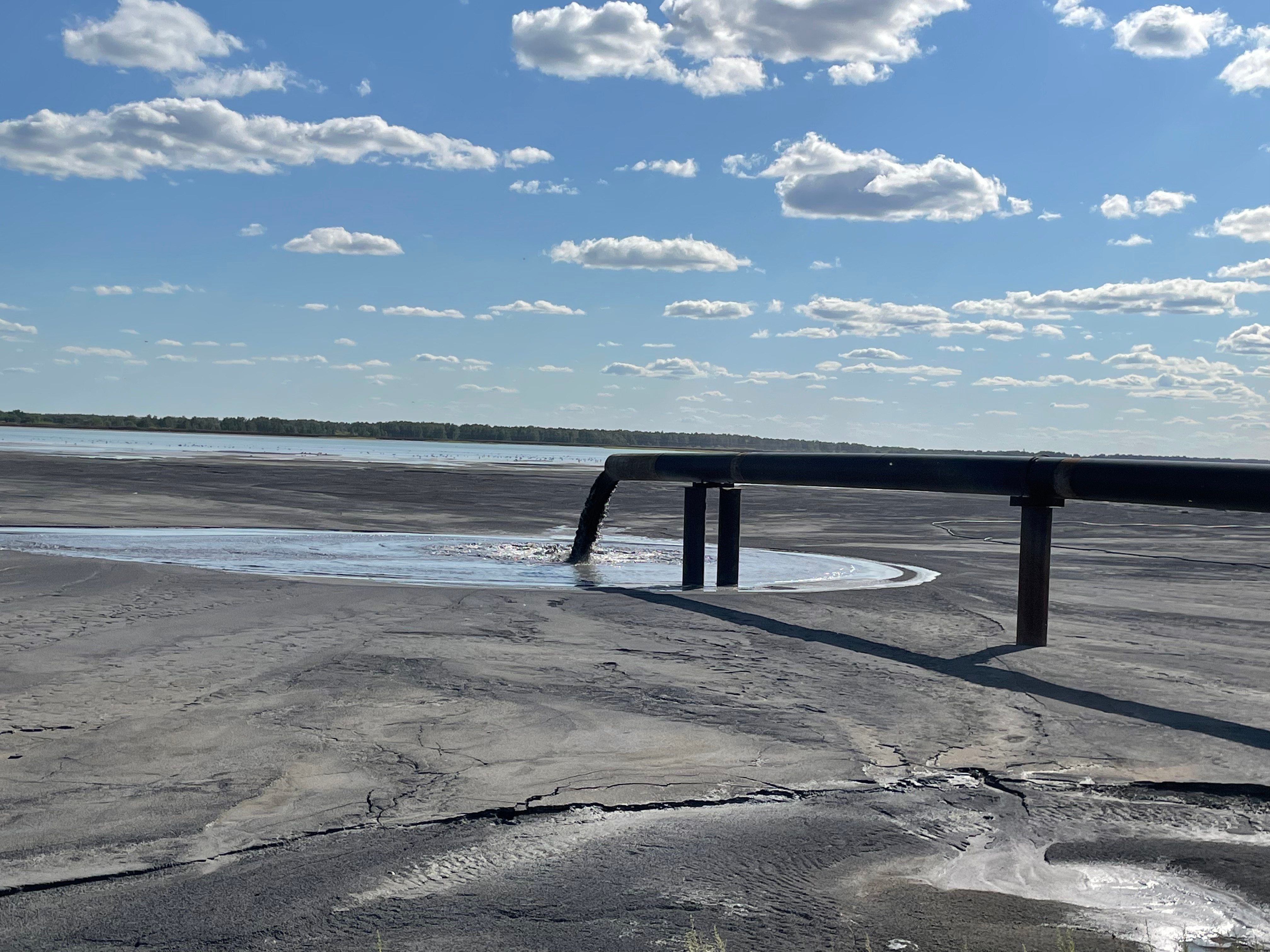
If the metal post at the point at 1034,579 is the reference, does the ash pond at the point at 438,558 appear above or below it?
below

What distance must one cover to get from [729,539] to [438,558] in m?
3.32

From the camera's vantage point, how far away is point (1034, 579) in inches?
296

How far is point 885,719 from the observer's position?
5.28m

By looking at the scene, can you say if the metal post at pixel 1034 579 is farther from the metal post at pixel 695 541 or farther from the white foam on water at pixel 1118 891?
the white foam on water at pixel 1118 891

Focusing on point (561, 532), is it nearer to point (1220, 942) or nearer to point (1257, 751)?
point (1257, 751)

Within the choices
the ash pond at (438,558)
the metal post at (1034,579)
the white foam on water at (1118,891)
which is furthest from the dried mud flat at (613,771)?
the ash pond at (438,558)

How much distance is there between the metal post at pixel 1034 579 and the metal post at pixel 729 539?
128 inches

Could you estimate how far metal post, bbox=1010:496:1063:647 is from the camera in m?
7.47

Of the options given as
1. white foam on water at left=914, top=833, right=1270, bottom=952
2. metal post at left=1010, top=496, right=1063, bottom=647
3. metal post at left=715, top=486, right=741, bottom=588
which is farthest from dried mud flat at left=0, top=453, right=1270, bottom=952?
metal post at left=715, top=486, right=741, bottom=588

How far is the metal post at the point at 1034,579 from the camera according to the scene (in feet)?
24.5

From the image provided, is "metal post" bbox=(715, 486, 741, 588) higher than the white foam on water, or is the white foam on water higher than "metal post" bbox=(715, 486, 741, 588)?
"metal post" bbox=(715, 486, 741, 588)

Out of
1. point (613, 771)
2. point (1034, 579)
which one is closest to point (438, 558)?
point (1034, 579)

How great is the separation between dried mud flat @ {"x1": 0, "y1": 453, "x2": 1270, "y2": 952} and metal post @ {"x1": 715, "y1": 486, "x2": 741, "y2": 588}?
1.50 m

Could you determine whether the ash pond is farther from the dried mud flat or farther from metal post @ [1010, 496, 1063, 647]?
metal post @ [1010, 496, 1063, 647]
